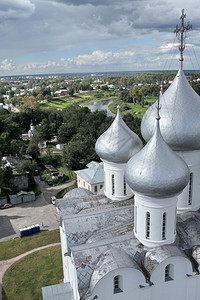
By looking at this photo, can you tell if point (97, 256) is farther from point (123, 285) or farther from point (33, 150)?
point (33, 150)

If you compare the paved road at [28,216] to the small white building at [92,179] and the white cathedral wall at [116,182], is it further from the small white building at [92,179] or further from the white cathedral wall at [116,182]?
the white cathedral wall at [116,182]

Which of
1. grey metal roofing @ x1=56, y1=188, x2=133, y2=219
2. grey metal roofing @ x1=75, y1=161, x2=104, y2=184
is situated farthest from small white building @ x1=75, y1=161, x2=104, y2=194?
grey metal roofing @ x1=56, y1=188, x2=133, y2=219

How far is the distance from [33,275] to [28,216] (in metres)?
8.99

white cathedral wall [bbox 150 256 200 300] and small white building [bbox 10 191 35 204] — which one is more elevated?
white cathedral wall [bbox 150 256 200 300]

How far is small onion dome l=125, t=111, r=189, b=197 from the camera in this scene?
10336 millimetres

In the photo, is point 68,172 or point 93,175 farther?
point 68,172

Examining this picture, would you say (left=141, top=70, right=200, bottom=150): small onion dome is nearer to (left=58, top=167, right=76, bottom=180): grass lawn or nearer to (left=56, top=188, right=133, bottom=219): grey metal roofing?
(left=56, top=188, right=133, bottom=219): grey metal roofing

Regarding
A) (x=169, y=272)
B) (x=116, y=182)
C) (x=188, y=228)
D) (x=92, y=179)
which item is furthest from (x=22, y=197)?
(x=169, y=272)

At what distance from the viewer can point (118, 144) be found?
567 inches

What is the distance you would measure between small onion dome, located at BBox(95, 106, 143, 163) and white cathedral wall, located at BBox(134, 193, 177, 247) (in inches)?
135

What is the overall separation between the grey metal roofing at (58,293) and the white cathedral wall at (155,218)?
4634 mm

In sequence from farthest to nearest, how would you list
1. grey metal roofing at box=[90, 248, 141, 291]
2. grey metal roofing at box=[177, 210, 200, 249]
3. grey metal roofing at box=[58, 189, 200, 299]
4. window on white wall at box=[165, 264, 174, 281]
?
grey metal roofing at box=[177, 210, 200, 249], window on white wall at box=[165, 264, 174, 281], grey metal roofing at box=[58, 189, 200, 299], grey metal roofing at box=[90, 248, 141, 291]

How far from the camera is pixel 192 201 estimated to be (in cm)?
1368

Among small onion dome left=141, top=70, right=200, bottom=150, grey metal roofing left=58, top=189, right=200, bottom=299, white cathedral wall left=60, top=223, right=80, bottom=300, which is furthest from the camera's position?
small onion dome left=141, top=70, right=200, bottom=150
